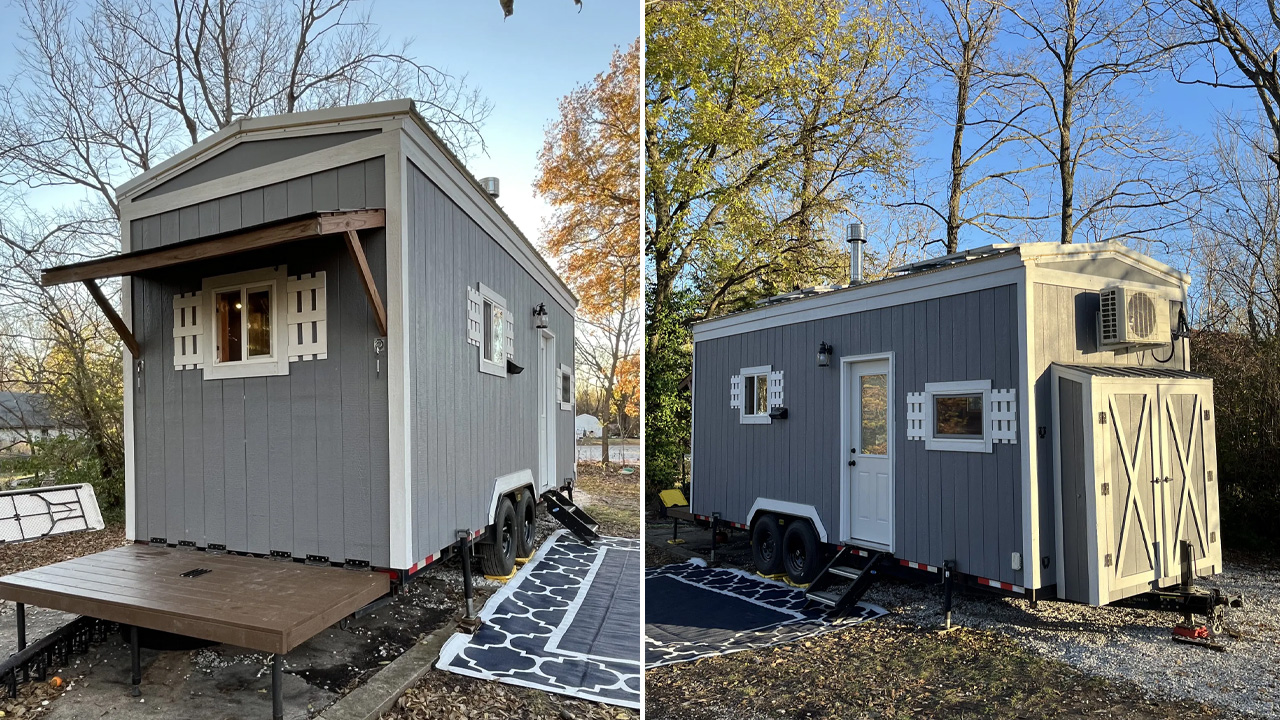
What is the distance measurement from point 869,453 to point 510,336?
2453 mm

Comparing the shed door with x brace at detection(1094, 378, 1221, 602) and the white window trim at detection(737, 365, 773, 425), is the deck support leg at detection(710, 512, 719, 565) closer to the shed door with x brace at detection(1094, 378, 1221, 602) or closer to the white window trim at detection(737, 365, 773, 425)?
the white window trim at detection(737, 365, 773, 425)

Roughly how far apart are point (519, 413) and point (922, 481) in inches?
104

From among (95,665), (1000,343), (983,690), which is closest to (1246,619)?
(983,690)

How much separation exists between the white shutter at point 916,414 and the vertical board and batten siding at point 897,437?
0.04 m

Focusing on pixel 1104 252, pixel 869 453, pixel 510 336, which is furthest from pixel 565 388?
pixel 1104 252

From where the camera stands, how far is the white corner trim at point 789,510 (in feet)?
14.3

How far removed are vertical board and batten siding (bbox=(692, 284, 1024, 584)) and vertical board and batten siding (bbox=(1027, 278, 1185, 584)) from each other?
0.35 feet

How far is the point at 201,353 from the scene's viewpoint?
3119 mm

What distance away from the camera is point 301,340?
2941 millimetres

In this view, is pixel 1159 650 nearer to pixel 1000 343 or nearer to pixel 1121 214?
pixel 1000 343

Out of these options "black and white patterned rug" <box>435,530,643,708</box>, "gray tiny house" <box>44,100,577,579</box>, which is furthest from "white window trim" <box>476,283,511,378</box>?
"black and white patterned rug" <box>435,530,643,708</box>

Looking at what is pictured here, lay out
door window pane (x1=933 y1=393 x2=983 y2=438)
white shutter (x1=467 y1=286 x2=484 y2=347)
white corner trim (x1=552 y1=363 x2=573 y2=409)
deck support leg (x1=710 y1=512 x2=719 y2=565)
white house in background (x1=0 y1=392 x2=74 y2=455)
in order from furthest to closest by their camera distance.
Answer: white corner trim (x1=552 y1=363 x2=573 y2=409)
deck support leg (x1=710 y1=512 x2=719 y2=565)
white shutter (x1=467 y1=286 x2=484 y2=347)
door window pane (x1=933 y1=393 x2=983 y2=438)
white house in background (x1=0 y1=392 x2=74 y2=455)

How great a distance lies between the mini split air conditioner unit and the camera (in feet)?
10.8

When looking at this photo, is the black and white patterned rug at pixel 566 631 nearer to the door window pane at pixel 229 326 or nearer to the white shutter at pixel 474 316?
the white shutter at pixel 474 316
